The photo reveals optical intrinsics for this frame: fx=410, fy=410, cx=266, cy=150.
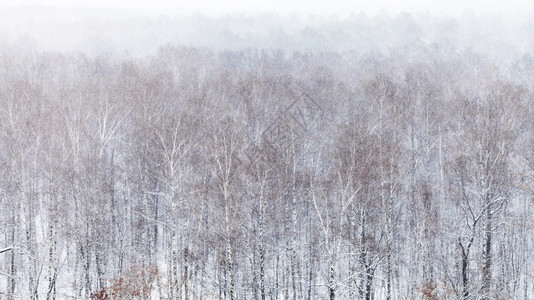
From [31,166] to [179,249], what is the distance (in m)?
12.3

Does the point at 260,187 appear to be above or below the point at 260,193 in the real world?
above

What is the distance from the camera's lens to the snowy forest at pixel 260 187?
23.6 meters

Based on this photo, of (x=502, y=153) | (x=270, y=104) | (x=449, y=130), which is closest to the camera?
(x=502, y=153)

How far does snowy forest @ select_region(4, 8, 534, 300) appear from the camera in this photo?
23578 millimetres

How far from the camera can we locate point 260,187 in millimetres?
24688

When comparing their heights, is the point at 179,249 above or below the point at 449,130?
below

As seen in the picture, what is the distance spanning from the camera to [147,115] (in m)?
33.8

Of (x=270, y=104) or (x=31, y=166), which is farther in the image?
(x=270, y=104)

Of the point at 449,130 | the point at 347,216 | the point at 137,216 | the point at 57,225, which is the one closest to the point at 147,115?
the point at 137,216

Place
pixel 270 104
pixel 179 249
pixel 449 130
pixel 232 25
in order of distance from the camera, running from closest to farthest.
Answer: pixel 179 249 < pixel 270 104 < pixel 449 130 < pixel 232 25

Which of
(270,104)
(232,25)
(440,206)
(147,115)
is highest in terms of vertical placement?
(232,25)

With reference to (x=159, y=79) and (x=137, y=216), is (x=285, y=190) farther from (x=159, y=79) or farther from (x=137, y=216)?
(x=159, y=79)

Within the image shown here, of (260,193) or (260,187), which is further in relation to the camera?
(260,187)

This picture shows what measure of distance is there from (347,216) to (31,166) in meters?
23.6
